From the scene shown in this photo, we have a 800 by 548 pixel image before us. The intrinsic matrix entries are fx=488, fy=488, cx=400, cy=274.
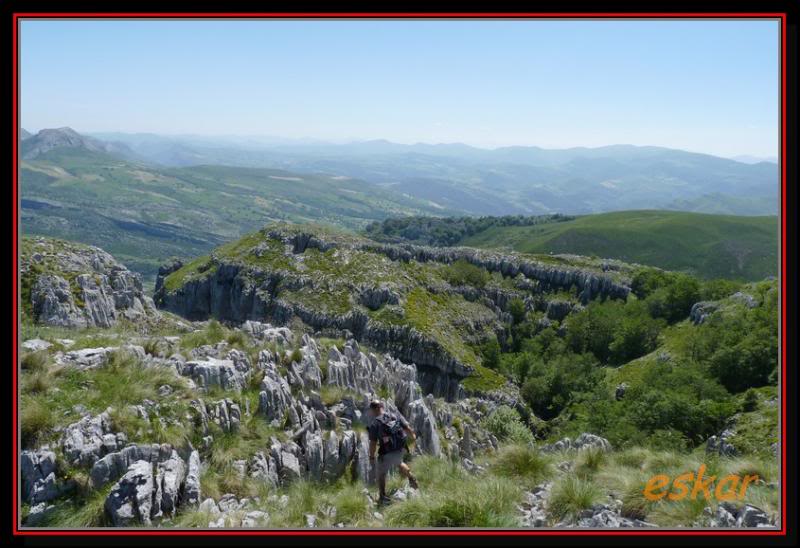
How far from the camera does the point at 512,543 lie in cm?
619

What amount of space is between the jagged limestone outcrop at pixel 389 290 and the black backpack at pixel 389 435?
57.9m

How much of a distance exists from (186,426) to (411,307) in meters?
69.4

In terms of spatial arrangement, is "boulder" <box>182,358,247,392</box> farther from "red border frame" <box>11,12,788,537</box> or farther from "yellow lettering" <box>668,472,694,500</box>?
"yellow lettering" <box>668,472,694,500</box>

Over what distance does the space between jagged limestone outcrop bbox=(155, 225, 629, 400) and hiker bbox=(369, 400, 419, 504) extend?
190ft

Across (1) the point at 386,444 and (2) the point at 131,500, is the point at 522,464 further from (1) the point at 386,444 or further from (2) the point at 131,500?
(2) the point at 131,500

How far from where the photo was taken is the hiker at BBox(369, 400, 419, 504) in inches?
473

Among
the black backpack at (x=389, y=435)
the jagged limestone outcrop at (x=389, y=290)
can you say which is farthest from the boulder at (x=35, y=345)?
the jagged limestone outcrop at (x=389, y=290)

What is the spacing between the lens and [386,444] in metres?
12.2

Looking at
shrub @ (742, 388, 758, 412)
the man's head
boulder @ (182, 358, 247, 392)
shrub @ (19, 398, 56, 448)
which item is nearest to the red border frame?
shrub @ (19, 398, 56, 448)

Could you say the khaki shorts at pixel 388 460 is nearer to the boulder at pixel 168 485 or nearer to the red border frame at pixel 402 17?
the boulder at pixel 168 485

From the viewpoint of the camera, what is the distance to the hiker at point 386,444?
12.0 meters

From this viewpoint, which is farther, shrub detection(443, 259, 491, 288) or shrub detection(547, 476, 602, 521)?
shrub detection(443, 259, 491, 288)

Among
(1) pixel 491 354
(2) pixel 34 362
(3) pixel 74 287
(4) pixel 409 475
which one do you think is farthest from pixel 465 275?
(2) pixel 34 362

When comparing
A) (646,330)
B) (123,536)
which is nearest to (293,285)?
(646,330)
